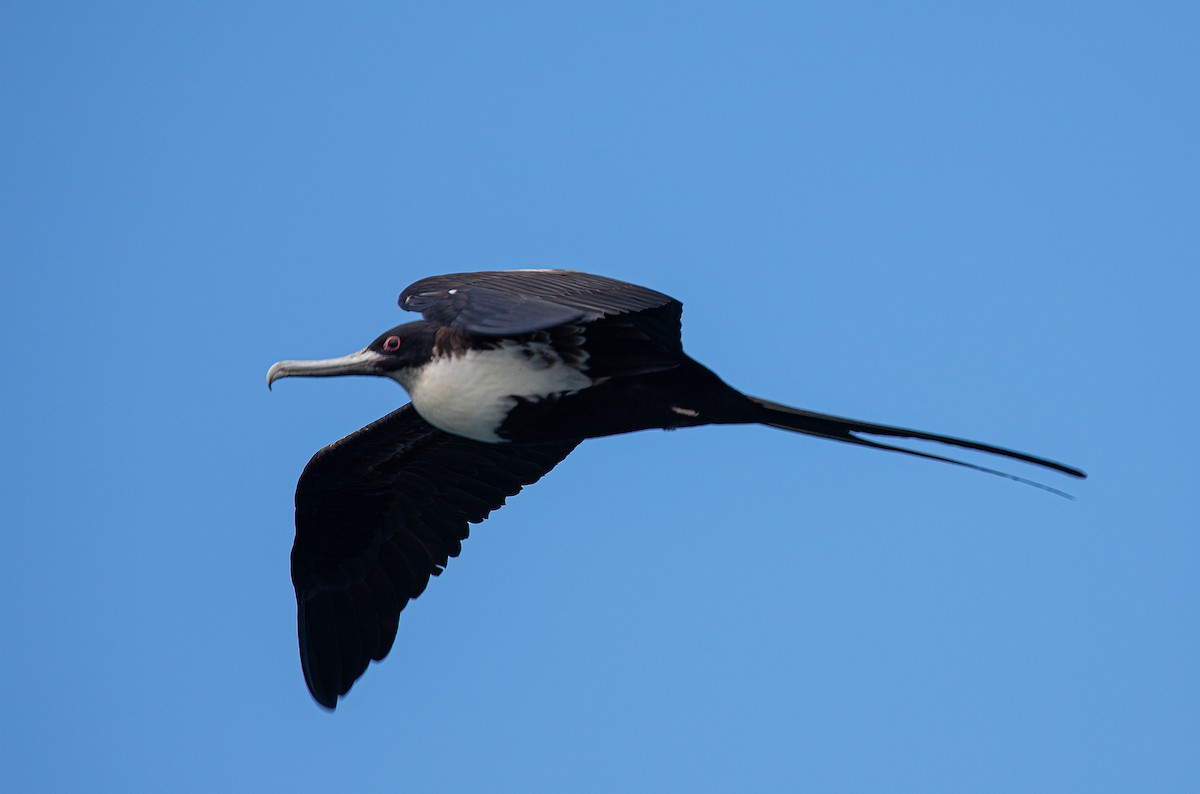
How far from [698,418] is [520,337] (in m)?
0.87

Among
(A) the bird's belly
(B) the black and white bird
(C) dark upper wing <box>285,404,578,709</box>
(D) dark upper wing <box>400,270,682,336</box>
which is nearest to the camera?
(D) dark upper wing <box>400,270,682,336</box>

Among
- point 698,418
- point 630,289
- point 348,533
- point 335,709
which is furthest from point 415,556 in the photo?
point 630,289

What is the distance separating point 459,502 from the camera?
8516 mm

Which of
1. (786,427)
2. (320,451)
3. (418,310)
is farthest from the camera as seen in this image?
(320,451)

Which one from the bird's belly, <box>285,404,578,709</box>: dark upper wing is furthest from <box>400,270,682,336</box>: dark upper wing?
<box>285,404,578,709</box>: dark upper wing

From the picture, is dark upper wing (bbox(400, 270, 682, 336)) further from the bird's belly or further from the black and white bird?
the bird's belly

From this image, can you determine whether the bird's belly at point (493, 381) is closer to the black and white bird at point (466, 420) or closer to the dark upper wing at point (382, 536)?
the black and white bird at point (466, 420)

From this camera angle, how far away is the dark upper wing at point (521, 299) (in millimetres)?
5770

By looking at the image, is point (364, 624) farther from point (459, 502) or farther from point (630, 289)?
point (630, 289)

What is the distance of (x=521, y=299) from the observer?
604 centimetres

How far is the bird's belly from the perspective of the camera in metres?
7.03

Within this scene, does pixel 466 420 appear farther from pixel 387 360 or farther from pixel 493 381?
pixel 387 360

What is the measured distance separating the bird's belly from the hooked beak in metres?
0.28

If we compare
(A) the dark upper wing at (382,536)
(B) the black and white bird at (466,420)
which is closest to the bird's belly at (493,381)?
(B) the black and white bird at (466,420)
